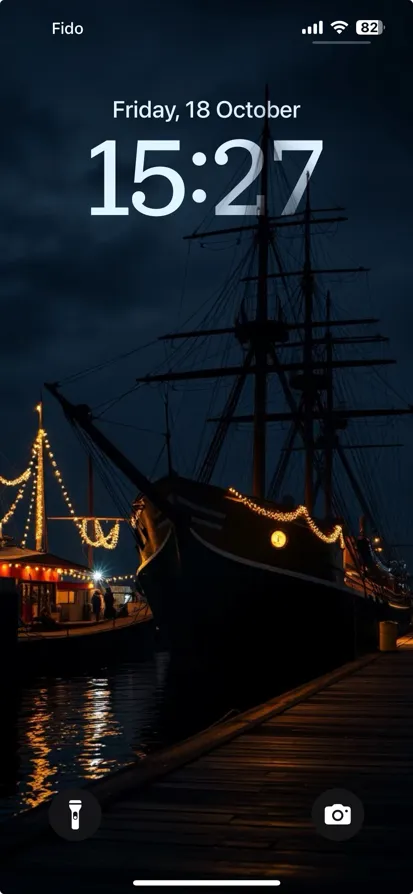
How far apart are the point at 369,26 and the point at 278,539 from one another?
113 ft

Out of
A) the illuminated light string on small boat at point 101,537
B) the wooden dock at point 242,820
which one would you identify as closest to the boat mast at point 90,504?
the illuminated light string on small boat at point 101,537

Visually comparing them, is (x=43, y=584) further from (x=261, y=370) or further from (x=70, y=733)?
(x=70, y=733)

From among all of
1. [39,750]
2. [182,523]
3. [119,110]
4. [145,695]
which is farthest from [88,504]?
[119,110]

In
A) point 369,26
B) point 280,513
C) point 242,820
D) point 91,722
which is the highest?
point 369,26

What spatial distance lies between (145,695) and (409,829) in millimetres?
26325

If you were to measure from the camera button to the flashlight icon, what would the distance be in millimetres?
1668

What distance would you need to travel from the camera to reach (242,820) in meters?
9.11

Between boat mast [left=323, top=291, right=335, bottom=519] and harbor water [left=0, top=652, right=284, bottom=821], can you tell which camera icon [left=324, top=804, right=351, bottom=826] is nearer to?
harbor water [left=0, top=652, right=284, bottom=821]

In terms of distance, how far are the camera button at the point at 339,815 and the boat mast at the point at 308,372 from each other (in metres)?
49.6

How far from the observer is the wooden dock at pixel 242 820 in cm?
726

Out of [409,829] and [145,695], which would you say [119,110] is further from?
[145,695]

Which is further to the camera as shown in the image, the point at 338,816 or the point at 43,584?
the point at 43,584

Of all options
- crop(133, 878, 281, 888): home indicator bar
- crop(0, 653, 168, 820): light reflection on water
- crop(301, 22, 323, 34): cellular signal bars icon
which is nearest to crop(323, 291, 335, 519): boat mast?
crop(0, 653, 168, 820): light reflection on water

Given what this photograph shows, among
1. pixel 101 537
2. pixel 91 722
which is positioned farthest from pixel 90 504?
pixel 91 722
